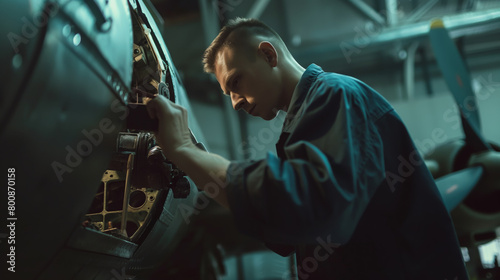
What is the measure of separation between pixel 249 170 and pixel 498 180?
14.2 ft

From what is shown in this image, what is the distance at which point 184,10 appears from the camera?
8.22 m

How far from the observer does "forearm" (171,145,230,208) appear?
0.99 m

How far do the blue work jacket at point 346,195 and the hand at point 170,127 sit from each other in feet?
0.63

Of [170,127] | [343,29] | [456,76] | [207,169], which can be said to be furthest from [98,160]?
[343,29]

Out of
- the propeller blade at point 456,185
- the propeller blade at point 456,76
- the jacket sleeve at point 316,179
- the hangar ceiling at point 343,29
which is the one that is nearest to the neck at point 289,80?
the jacket sleeve at point 316,179

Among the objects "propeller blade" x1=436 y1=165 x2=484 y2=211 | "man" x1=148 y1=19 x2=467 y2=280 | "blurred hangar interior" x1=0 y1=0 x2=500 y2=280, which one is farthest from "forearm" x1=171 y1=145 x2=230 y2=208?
"propeller blade" x1=436 y1=165 x2=484 y2=211

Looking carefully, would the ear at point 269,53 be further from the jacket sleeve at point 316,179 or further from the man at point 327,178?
the jacket sleeve at point 316,179

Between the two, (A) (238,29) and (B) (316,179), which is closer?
(B) (316,179)

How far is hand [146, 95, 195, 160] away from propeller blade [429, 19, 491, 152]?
424 cm

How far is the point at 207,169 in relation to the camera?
1002mm

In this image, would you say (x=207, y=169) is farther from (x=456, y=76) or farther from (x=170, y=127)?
(x=456, y=76)

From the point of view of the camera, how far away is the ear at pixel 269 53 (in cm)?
129

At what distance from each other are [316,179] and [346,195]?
0.25 ft

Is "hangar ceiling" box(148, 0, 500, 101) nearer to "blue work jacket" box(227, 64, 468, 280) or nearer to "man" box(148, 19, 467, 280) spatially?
"man" box(148, 19, 467, 280)
